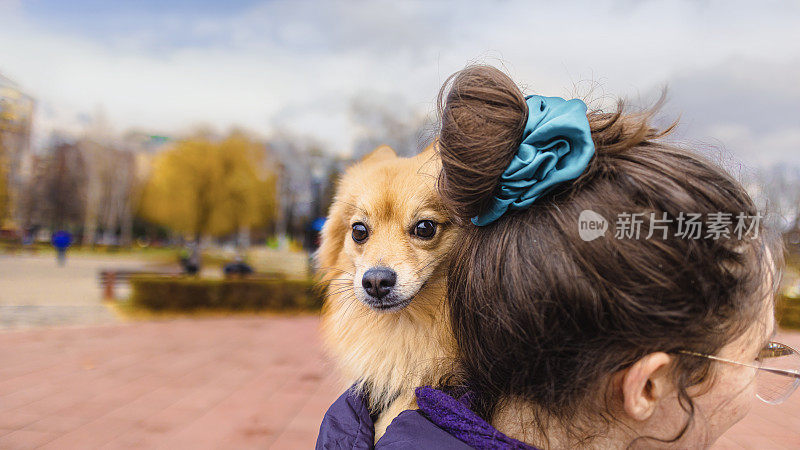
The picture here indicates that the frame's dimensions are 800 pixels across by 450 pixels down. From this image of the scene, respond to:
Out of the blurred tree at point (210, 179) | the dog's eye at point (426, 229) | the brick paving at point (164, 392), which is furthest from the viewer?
the blurred tree at point (210, 179)

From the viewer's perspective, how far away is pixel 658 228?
868mm

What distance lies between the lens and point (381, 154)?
2.56m

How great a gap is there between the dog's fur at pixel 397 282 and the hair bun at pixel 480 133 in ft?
1.22

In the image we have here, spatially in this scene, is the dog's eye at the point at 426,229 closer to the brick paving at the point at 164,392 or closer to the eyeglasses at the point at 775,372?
the brick paving at the point at 164,392

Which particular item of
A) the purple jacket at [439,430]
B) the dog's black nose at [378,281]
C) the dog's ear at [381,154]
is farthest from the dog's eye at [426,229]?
the purple jacket at [439,430]

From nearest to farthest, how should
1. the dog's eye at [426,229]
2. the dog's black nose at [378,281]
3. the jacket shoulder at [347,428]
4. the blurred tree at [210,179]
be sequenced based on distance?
the jacket shoulder at [347,428] < the dog's black nose at [378,281] < the dog's eye at [426,229] < the blurred tree at [210,179]

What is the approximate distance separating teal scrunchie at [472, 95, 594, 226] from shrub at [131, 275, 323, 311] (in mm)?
12470

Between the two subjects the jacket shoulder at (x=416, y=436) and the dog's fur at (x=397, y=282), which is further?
the dog's fur at (x=397, y=282)

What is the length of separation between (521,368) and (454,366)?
0.29 meters

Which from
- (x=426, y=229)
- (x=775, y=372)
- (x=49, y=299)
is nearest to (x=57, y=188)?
(x=49, y=299)

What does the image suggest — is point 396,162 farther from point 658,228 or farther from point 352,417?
point 658,228

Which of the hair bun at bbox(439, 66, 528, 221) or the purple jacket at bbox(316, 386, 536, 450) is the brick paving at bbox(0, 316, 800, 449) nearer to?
the purple jacket at bbox(316, 386, 536, 450)

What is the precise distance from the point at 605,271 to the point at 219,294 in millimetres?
13996

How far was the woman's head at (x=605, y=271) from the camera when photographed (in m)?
0.88
